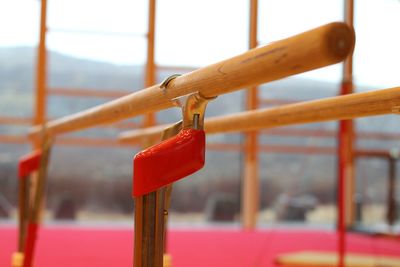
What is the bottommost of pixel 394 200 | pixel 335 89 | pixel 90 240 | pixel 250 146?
pixel 90 240

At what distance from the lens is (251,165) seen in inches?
239

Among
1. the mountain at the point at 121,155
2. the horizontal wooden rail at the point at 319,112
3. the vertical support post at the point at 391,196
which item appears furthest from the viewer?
the mountain at the point at 121,155

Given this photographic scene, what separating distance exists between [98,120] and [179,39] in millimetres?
4303

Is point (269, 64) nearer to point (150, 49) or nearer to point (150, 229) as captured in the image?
point (150, 229)

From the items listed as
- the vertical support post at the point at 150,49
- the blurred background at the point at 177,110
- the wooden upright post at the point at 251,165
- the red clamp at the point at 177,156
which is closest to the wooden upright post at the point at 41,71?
the blurred background at the point at 177,110

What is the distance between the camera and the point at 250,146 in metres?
6.05

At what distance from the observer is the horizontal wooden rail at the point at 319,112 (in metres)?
1.47

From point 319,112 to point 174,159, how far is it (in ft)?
2.62

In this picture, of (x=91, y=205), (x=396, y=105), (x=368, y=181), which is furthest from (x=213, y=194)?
(x=396, y=105)

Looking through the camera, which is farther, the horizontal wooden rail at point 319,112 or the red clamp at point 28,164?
the red clamp at point 28,164

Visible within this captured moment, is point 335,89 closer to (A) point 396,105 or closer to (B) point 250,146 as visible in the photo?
(B) point 250,146

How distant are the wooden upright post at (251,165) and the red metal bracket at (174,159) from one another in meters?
5.00

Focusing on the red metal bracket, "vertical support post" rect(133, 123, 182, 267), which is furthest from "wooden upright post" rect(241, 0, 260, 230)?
the red metal bracket

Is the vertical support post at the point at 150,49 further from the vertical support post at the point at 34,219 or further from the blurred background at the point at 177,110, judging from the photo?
the vertical support post at the point at 34,219
